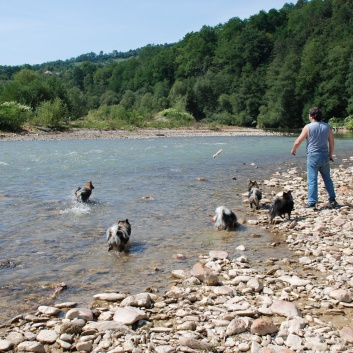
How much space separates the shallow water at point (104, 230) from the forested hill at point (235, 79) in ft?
114

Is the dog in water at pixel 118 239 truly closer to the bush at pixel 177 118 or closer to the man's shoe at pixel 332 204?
the man's shoe at pixel 332 204

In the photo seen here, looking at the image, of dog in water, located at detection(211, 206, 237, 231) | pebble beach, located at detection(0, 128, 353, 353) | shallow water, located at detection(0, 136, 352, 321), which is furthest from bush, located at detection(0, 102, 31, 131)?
pebble beach, located at detection(0, 128, 353, 353)

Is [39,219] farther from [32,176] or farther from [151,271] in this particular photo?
[32,176]

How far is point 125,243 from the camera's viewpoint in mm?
7301

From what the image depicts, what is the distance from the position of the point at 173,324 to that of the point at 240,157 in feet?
69.0

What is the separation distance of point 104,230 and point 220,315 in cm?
454

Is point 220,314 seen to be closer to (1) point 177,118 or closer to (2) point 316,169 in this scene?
(2) point 316,169

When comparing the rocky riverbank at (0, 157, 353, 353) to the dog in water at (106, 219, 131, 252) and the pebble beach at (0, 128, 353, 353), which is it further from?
the dog in water at (106, 219, 131, 252)

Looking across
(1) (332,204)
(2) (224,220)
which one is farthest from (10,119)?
(1) (332,204)

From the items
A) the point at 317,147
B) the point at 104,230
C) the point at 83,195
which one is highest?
the point at 317,147

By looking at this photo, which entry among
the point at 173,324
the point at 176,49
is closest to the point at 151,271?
the point at 173,324

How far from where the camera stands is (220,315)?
15.0ft

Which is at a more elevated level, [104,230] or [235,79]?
[235,79]

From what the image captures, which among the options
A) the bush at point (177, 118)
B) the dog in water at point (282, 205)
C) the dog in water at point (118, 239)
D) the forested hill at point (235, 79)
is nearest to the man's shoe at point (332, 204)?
the dog in water at point (282, 205)
